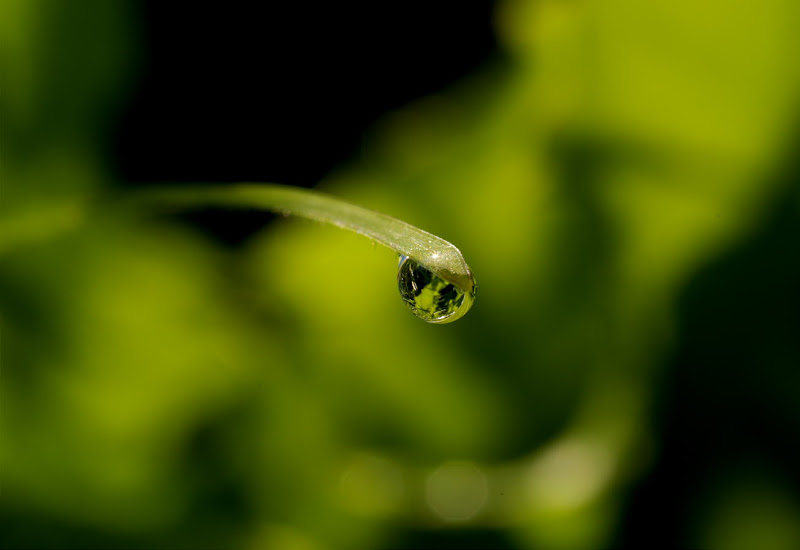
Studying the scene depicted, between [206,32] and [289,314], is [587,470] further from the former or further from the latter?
[206,32]

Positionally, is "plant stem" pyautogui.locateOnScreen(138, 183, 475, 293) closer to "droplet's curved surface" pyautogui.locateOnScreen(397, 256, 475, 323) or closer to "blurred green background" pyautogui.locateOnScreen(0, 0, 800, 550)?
"droplet's curved surface" pyautogui.locateOnScreen(397, 256, 475, 323)

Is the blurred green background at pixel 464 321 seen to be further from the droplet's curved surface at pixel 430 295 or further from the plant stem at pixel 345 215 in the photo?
the droplet's curved surface at pixel 430 295

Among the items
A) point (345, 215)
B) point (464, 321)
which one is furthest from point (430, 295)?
point (464, 321)

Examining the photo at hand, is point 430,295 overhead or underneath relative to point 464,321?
overhead

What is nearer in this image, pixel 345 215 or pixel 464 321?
pixel 345 215

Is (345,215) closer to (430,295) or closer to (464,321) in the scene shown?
(430,295)

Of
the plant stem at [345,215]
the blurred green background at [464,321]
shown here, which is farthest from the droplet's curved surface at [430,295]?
the blurred green background at [464,321]

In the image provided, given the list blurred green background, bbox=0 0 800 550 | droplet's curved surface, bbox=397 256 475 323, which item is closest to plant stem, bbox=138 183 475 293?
droplet's curved surface, bbox=397 256 475 323
